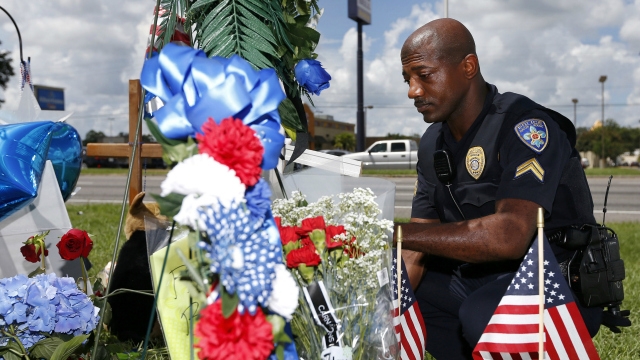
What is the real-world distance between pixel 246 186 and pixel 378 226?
56cm

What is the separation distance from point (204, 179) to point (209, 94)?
18cm

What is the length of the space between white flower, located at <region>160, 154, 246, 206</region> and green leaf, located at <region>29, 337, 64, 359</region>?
3.64ft

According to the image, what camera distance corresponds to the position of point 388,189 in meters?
1.83

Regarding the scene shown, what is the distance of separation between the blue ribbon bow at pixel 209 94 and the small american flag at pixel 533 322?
977 millimetres

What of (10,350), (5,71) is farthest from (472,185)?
(5,71)

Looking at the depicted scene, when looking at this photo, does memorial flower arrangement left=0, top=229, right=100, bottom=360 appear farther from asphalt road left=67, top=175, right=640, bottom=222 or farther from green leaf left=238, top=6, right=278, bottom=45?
asphalt road left=67, top=175, right=640, bottom=222

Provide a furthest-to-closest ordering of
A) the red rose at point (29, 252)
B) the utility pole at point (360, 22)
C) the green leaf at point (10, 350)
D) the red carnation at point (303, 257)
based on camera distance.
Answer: the utility pole at point (360, 22), the red rose at point (29, 252), the green leaf at point (10, 350), the red carnation at point (303, 257)

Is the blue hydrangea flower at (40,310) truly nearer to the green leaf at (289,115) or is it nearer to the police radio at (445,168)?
the green leaf at (289,115)

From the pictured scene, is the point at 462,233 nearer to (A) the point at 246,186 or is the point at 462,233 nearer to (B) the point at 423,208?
(B) the point at 423,208

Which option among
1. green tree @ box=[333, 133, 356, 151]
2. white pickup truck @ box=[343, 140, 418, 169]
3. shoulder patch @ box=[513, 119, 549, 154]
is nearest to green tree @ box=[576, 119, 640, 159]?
green tree @ box=[333, 133, 356, 151]

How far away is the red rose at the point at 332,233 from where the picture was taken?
4.93ft

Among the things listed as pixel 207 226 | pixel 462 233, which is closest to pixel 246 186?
pixel 207 226

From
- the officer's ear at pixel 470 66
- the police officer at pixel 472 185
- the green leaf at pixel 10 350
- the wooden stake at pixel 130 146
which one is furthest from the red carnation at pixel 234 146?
the wooden stake at pixel 130 146

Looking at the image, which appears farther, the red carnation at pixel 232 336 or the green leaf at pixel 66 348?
Result: the green leaf at pixel 66 348
